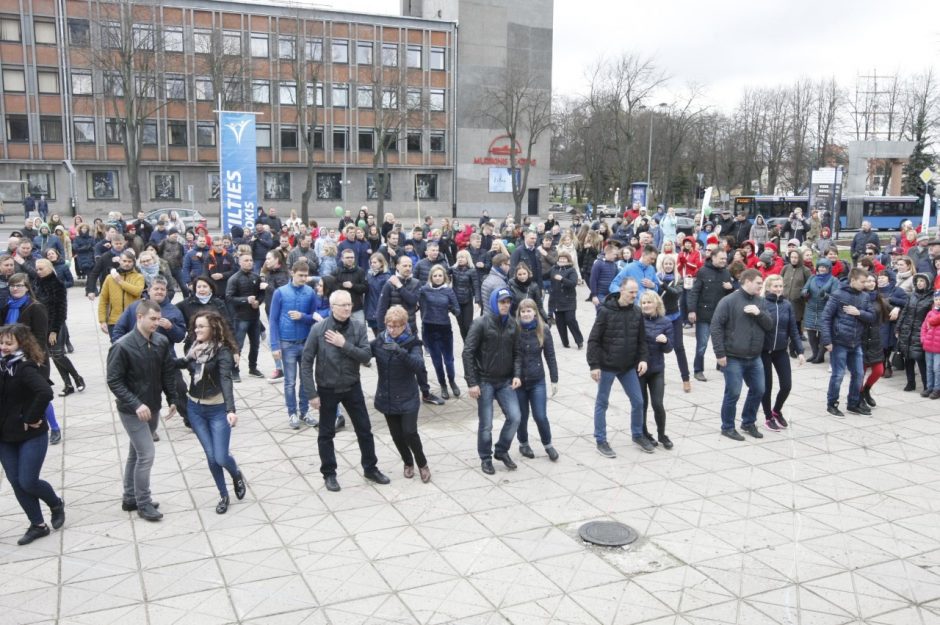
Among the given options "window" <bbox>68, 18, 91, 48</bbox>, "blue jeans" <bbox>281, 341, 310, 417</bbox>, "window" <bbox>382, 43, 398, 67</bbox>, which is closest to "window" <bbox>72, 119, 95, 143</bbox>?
"window" <bbox>68, 18, 91, 48</bbox>

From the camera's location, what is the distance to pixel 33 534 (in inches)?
239

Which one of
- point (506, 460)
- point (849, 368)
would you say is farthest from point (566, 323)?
point (506, 460)

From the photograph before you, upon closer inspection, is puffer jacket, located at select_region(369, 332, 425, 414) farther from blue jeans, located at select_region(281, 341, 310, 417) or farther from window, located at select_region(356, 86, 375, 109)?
window, located at select_region(356, 86, 375, 109)

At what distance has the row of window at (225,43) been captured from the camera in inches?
1726

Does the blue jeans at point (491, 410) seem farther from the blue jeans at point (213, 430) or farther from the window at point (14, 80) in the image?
the window at point (14, 80)

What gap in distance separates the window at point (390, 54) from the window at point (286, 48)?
5.99 meters

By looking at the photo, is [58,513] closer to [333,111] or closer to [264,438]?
[264,438]

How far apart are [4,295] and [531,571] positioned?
6.91 m

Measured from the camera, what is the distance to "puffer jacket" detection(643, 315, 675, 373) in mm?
8047

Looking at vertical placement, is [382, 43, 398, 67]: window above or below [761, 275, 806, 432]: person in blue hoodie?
above

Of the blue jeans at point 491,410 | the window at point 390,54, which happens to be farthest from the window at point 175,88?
the blue jeans at point 491,410

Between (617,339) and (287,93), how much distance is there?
157 ft

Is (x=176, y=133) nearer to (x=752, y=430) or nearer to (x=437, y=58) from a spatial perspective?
(x=437, y=58)

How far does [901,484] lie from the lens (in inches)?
289
